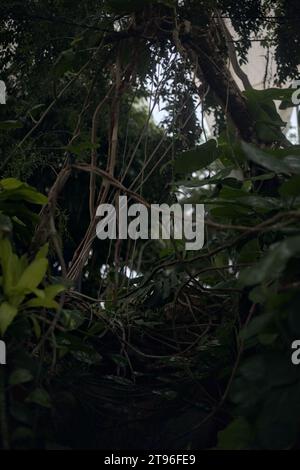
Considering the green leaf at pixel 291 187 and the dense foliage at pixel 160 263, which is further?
the green leaf at pixel 291 187

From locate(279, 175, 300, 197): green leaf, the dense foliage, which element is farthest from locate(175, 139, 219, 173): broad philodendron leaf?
locate(279, 175, 300, 197): green leaf

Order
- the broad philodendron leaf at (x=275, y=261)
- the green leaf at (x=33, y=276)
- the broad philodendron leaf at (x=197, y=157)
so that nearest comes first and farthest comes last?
the broad philodendron leaf at (x=275, y=261) < the green leaf at (x=33, y=276) < the broad philodendron leaf at (x=197, y=157)

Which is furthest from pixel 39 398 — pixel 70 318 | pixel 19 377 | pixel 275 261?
pixel 275 261

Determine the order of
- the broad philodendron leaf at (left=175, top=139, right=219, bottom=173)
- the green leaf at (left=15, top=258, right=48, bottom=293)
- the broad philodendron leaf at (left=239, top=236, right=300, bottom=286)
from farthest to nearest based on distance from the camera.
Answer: the broad philodendron leaf at (left=175, top=139, right=219, bottom=173) < the green leaf at (left=15, top=258, right=48, bottom=293) < the broad philodendron leaf at (left=239, top=236, right=300, bottom=286)

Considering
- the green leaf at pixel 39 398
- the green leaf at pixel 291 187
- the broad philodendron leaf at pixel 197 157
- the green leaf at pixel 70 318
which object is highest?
the broad philodendron leaf at pixel 197 157

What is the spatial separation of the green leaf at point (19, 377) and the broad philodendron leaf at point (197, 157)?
0.58 m

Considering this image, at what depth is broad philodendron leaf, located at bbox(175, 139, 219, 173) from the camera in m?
1.50

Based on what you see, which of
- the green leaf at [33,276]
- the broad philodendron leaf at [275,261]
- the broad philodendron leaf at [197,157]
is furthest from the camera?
the broad philodendron leaf at [197,157]

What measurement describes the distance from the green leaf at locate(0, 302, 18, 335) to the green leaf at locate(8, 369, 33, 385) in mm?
65

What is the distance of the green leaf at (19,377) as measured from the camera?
1.10 metres

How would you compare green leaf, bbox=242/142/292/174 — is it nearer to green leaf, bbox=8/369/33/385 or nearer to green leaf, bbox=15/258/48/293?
green leaf, bbox=15/258/48/293

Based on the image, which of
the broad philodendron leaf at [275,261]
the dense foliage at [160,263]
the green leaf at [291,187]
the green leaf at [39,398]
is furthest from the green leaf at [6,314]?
the green leaf at [291,187]

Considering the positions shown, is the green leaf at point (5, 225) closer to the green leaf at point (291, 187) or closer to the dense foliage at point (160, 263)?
the dense foliage at point (160, 263)

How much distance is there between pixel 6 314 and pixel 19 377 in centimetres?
10
